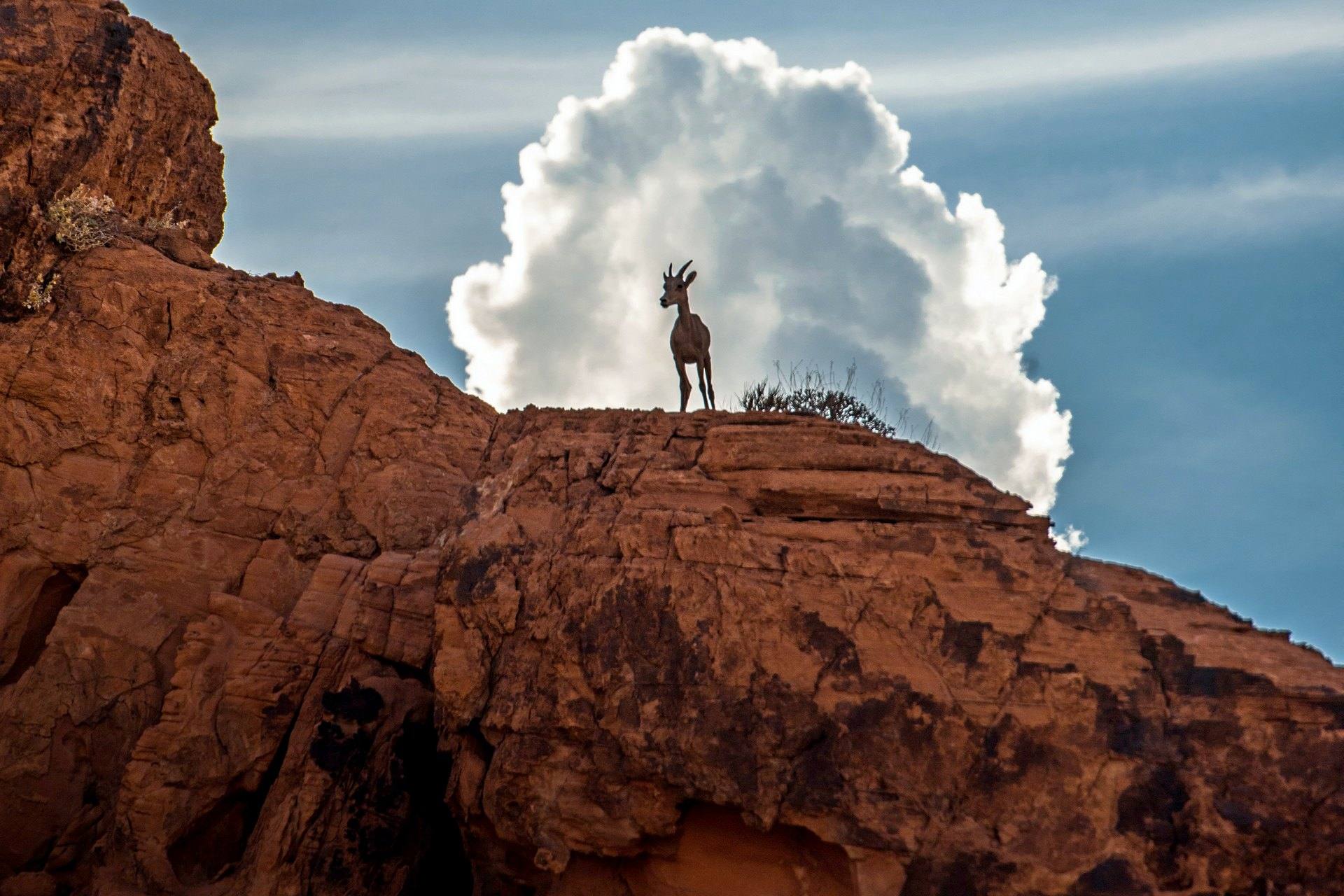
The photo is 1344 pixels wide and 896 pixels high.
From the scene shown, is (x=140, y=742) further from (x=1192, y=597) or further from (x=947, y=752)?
(x=1192, y=597)

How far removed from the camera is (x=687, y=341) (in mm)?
14750

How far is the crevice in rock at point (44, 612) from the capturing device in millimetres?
12875

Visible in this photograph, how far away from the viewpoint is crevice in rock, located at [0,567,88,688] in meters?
12.9

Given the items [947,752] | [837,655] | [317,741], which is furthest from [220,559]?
[947,752]

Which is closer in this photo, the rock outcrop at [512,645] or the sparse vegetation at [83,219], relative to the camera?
the rock outcrop at [512,645]

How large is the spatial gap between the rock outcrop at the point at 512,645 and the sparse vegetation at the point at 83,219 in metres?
0.22

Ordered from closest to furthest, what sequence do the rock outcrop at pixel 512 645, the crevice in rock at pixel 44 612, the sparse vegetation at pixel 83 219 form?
the rock outcrop at pixel 512 645
the crevice in rock at pixel 44 612
the sparse vegetation at pixel 83 219

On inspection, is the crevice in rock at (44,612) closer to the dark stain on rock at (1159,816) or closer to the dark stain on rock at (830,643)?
the dark stain on rock at (830,643)

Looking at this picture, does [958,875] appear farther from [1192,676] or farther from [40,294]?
[40,294]

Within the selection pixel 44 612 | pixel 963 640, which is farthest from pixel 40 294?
pixel 963 640

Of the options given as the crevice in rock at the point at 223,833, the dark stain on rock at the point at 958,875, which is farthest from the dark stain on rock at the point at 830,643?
the crevice in rock at the point at 223,833

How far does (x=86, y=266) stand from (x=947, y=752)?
11.1 meters

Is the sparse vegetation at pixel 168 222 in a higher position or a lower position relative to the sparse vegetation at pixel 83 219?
higher

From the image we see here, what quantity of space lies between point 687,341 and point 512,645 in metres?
5.23
